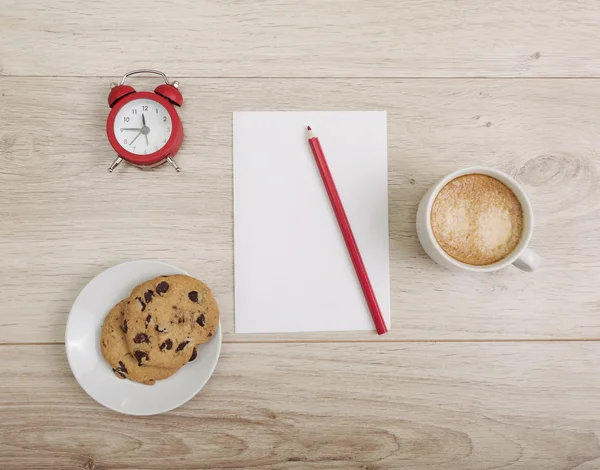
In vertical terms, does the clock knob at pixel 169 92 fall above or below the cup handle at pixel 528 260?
above

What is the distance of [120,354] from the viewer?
2.11ft

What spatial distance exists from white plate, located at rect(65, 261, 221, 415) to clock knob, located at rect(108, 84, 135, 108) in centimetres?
20

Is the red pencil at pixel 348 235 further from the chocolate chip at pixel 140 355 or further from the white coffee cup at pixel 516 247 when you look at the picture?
the chocolate chip at pixel 140 355

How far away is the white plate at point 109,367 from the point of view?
0.65 m

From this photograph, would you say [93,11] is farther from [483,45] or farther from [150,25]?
[483,45]

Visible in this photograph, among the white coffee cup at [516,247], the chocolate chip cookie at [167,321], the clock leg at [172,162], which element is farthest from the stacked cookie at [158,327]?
the white coffee cup at [516,247]

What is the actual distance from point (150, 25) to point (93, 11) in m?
0.08

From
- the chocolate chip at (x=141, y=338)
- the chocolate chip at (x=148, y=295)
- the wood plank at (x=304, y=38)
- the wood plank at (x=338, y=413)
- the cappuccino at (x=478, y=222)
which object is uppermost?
the wood plank at (x=304, y=38)

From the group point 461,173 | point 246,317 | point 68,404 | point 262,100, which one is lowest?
point 68,404

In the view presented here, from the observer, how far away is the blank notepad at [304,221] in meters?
0.71

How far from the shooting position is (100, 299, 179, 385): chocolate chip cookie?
0.64 m

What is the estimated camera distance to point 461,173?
2.10 ft

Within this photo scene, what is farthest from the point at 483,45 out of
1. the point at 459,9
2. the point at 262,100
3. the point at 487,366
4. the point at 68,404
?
the point at 68,404

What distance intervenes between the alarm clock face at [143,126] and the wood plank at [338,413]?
11.0 inches
